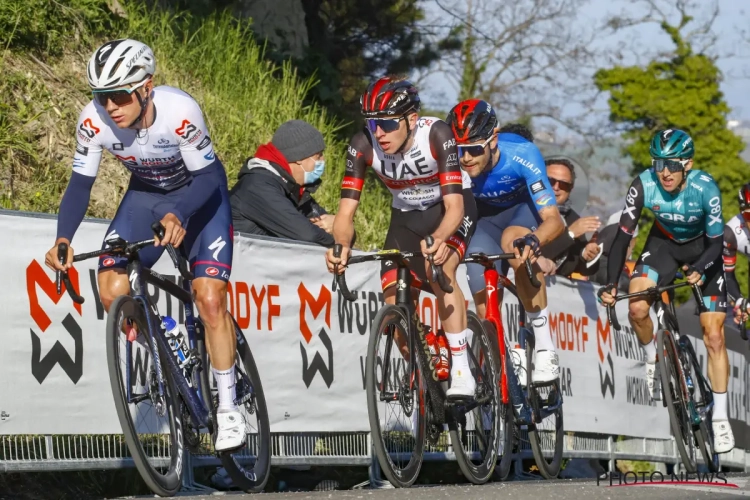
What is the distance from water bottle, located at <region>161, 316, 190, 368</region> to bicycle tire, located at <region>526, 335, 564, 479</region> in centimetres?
341

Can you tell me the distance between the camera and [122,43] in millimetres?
6664

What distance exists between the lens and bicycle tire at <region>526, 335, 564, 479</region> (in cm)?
972

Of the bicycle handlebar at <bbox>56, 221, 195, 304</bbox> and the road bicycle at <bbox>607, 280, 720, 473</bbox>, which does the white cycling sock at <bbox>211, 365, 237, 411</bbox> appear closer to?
the bicycle handlebar at <bbox>56, 221, 195, 304</bbox>

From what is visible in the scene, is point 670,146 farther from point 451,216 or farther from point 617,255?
point 451,216

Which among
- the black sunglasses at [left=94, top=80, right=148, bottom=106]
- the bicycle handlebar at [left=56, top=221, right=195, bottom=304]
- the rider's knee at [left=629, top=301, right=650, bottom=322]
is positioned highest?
the black sunglasses at [left=94, top=80, right=148, bottom=106]

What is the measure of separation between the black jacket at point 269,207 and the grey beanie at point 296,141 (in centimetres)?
15

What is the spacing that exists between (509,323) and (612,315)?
1.03 meters

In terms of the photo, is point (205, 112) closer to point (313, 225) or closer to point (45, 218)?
point (313, 225)

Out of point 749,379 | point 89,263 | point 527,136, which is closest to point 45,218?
point 89,263

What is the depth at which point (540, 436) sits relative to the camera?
33.3ft

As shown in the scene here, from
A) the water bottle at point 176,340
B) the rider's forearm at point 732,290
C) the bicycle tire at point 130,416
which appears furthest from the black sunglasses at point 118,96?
the rider's forearm at point 732,290

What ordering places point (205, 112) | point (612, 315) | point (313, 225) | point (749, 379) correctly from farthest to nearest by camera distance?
point (749, 379) < point (205, 112) < point (612, 315) < point (313, 225)

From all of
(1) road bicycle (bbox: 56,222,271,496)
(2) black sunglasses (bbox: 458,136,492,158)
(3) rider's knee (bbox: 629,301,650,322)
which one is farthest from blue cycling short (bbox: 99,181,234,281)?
(3) rider's knee (bbox: 629,301,650,322)

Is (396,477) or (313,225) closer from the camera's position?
(396,477)
